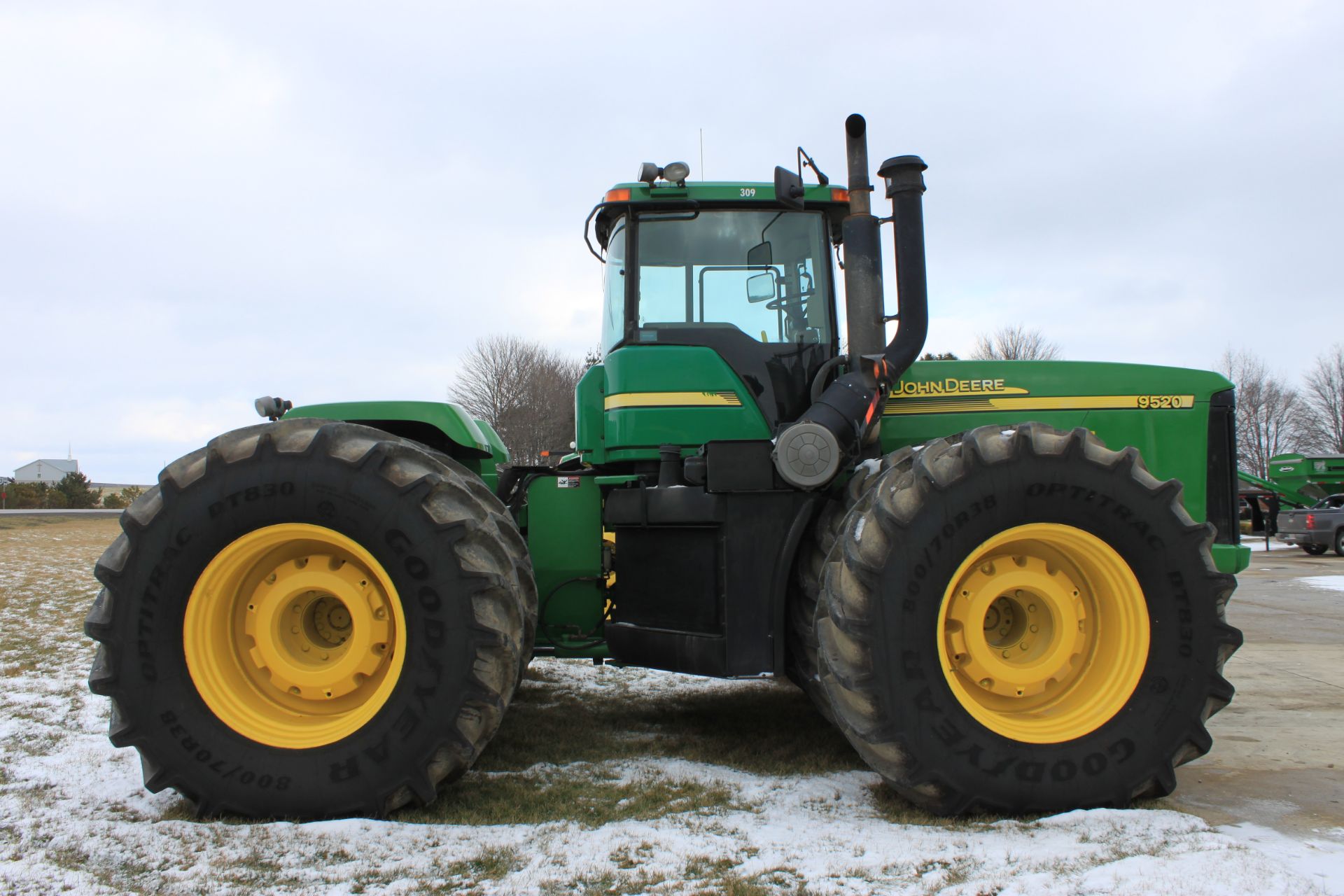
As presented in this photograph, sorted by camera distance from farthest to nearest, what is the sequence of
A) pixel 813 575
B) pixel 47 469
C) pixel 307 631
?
1. pixel 47 469
2. pixel 813 575
3. pixel 307 631

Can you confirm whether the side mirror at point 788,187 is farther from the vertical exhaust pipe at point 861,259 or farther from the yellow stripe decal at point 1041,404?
the yellow stripe decal at point 1041,404

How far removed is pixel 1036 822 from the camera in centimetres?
316

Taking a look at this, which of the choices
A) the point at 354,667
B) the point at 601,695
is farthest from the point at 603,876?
the point at 601,695

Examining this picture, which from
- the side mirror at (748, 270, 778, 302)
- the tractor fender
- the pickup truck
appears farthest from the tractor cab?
the pickup truck

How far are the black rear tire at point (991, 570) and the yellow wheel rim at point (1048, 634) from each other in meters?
0.04

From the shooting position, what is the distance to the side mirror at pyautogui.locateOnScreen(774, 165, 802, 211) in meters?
4.05

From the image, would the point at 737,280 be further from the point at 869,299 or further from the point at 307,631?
the point at 307,631

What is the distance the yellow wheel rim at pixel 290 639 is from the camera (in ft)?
11.1

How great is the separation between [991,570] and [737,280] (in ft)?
5.94

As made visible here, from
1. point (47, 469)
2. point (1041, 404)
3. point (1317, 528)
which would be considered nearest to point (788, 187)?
point (1041, 404)

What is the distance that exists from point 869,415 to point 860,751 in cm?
147

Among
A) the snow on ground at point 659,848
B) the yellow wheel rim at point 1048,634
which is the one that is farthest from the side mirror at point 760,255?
the snow on ground at point 659,848

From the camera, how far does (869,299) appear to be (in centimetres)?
400

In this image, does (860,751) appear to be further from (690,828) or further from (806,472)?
(806,472)
